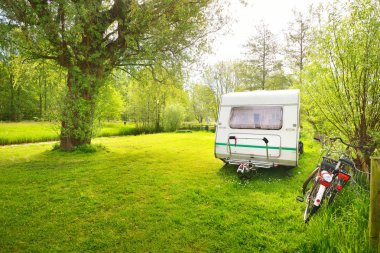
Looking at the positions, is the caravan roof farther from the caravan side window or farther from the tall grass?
the tall grass

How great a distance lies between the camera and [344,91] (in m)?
4.94

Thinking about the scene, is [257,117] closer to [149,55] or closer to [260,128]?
[260,128]

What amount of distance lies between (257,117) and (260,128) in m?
0.42

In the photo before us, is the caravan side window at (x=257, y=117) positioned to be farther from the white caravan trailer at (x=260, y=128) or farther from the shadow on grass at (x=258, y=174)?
the shadow on grass at (x=258, y=174)

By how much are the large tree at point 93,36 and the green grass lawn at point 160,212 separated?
386 cm

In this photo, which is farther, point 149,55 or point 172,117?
point 172,117

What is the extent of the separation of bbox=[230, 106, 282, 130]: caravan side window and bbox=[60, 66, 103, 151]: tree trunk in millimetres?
6771

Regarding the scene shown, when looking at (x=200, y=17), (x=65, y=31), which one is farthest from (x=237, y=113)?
(x=65, y=31)

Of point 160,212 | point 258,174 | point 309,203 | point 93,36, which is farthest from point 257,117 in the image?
point 93,36

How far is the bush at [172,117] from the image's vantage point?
1100 inches

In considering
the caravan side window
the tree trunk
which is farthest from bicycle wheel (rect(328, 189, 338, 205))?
the tree trunk

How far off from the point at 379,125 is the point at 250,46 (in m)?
20.6

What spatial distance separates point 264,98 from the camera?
22.4 feet

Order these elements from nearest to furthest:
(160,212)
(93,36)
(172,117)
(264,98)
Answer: (160,212)
(264,98)
(93,36)
(172,117)
